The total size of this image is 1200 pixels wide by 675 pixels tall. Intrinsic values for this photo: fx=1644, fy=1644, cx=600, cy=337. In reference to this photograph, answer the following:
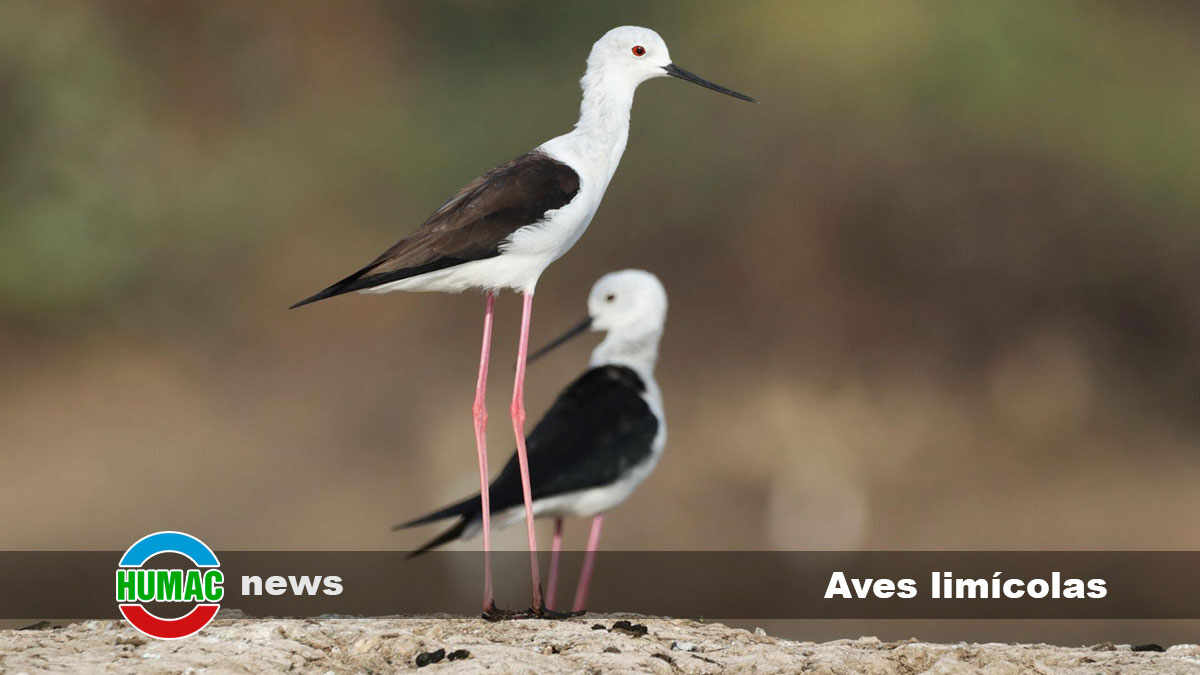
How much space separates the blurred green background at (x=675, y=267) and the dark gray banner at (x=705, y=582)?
208 mm

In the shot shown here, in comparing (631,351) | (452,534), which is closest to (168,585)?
(452,534)

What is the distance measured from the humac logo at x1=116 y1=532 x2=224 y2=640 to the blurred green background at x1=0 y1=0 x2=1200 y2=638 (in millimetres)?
6529

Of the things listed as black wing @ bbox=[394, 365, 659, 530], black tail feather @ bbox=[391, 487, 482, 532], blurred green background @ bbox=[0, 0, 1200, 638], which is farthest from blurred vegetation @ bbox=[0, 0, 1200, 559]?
black tail feather @ bbox=[391, 487, 482, 532]

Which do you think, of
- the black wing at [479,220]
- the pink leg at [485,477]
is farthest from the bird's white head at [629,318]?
the black wing at [479,220]

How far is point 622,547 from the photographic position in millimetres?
12102

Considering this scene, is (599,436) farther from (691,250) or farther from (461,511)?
(691,250)

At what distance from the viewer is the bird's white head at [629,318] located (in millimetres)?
7555

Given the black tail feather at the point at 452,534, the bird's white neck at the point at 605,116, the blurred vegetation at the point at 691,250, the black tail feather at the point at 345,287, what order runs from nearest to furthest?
1. the black tail feather at the point at 345,287
2. the bird's white neck at the point at 605,116
3. the black tail feather at the point at 452,534
4. the blurred vegetation at the point at 691,250

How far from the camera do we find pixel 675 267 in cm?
1454

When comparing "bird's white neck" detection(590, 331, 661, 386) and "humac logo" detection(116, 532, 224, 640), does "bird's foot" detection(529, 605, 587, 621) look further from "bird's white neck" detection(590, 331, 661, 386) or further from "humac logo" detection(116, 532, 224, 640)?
"bird's white neck" detection(590, 331, 661, 386)

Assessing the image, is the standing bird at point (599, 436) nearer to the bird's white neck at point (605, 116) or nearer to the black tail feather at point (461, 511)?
the black tail feather at point (461, 511)

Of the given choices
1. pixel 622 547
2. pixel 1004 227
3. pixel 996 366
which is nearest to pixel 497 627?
pixel 622 547

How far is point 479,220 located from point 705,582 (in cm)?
663

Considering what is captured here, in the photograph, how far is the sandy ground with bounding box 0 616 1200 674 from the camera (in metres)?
5.12
